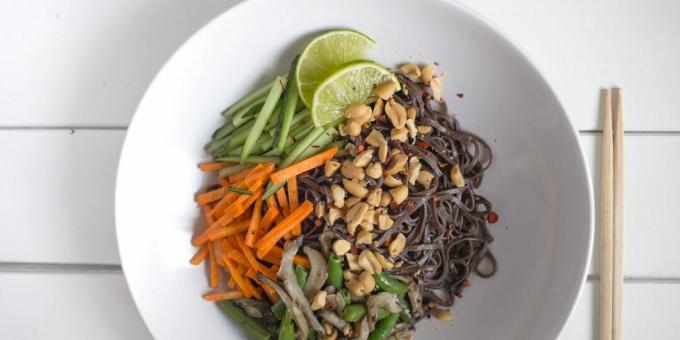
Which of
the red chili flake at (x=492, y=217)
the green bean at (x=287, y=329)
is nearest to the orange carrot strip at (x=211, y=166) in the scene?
the green bean at (x=287, y=329)

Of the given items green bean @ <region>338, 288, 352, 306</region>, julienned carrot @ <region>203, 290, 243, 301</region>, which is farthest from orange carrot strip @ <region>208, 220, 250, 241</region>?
green bean @ <region>338, 288, 352, 306</region>

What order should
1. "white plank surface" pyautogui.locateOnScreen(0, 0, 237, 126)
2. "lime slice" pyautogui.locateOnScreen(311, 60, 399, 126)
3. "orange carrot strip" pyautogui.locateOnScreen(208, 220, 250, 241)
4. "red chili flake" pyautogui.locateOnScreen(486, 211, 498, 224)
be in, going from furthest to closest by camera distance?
"white plank surface" pyautogui.locateOnScreen(0, 0, 237, 126), "red chili flake" pyautogui.locateOnScreen(486, 211, 498, 224), "orange carrot strip" pyautogui.locateOnScreen(208, 220, 250, 241), "lime slice" pyautogui.locateOnScreen(311, 60, 399, 126)

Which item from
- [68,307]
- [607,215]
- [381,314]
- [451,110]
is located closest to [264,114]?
[451,110]

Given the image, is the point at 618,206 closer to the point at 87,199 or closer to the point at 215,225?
the point at 215,225

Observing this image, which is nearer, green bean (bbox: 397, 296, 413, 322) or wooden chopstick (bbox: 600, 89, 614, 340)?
green bean (bbox: 397, 296, 413, 322)

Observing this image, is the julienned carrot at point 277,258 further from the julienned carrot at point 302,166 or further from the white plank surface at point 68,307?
the white plank surface at point 68,307

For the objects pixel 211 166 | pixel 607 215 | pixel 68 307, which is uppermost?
pixel 607 215

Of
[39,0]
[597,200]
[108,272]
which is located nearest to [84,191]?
[108,272]

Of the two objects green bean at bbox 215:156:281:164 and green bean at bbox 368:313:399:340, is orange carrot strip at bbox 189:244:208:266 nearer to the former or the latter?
green bean at bbox 215:156:281:164
